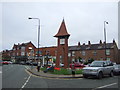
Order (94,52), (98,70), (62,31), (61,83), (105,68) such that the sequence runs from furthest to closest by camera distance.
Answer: (94,52) < (62,31) < (105,68) < (98,70) < (61,83)

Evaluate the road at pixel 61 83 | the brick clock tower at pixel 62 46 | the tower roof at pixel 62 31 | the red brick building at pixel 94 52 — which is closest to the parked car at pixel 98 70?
the road at pixel 61 83

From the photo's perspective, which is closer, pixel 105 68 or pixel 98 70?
pixel 98 70

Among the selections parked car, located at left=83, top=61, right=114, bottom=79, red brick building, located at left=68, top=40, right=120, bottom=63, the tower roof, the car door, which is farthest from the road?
red brick building, located at left=68, top=40, right=120, bottom=63

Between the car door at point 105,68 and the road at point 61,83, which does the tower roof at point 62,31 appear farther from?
the road at point 61,83

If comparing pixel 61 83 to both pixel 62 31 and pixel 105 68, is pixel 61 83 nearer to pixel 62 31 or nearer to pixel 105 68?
pixel 105 68

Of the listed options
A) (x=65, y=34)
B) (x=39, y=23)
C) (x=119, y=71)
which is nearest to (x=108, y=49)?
(x=65, y=34)

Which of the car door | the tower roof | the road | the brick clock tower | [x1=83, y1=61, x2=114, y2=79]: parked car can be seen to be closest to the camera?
the road

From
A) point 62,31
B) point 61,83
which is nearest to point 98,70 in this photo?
point 61,83

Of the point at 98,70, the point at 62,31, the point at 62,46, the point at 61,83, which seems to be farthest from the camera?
the point at 62,31

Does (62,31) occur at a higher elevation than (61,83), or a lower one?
higher

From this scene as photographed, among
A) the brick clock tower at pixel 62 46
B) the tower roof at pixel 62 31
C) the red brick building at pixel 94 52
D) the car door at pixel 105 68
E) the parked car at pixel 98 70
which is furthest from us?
the red brick building at pixel 94 52

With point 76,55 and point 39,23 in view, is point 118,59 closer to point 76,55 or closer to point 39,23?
point 76,55

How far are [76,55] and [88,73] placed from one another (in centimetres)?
5739

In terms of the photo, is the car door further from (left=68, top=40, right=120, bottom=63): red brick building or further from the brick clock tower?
(left=68, top=40, right=120, bottom=63): red brick building
